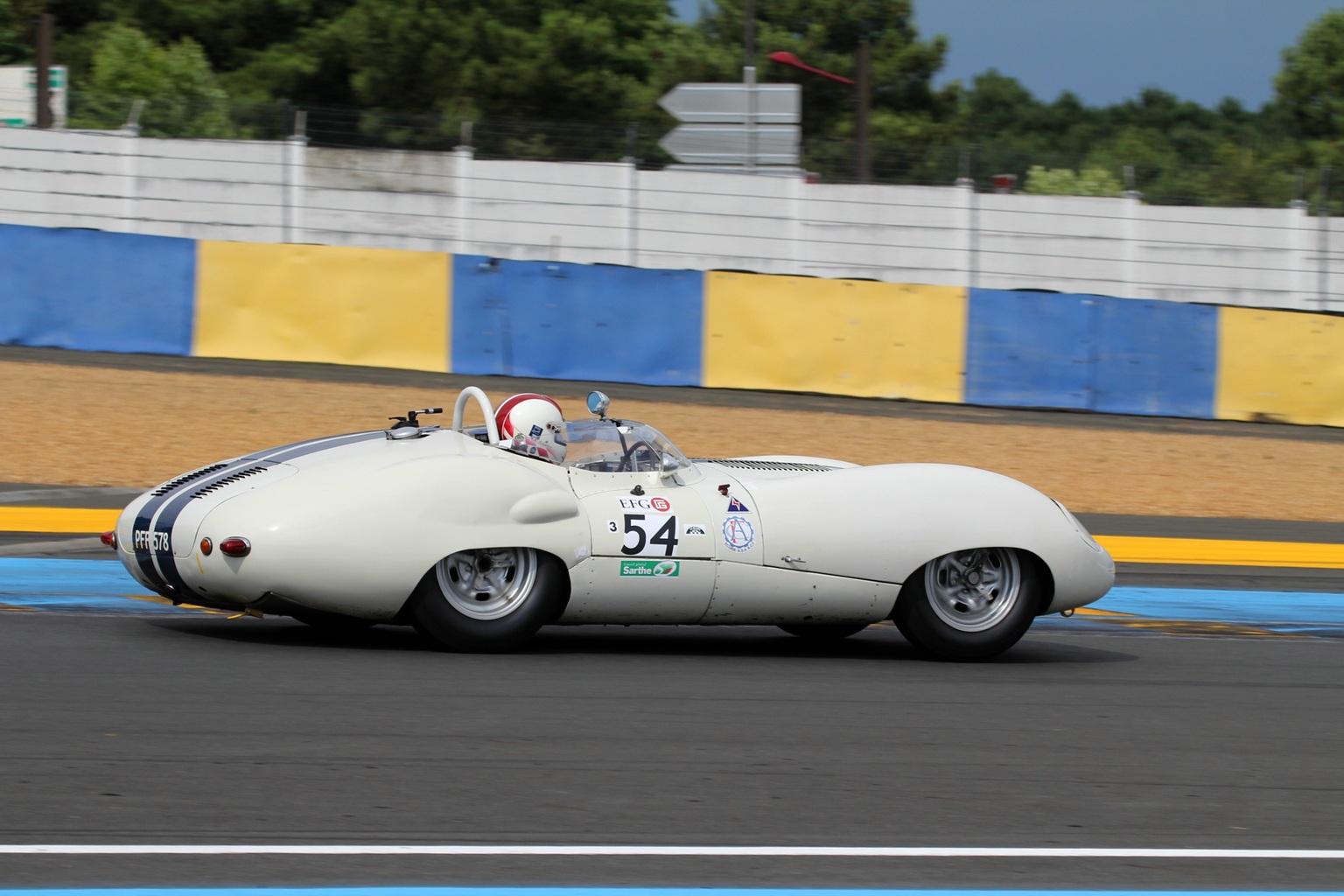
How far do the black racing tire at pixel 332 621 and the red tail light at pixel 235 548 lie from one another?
414 mm

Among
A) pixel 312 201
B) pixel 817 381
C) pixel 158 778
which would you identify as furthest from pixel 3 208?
pixel 158 778

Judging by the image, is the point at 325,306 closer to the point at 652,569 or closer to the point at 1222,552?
the point at 1222,552

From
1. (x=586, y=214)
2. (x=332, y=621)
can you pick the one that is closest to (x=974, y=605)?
(x=332, y=621)

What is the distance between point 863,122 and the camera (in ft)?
93.2

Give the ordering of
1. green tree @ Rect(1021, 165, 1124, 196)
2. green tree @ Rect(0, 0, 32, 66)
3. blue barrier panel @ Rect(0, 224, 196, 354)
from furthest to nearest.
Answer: green tree @ Rect(0, 0, 32, 66), green tree @ Rect(1021, 165, 1124, 196), blue barrier panel @ Rect(0, 224, 196, 354)

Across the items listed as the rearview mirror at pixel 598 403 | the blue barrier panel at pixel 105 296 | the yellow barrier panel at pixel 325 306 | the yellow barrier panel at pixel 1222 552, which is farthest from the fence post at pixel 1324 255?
the rearview mirror at pixel 598 403

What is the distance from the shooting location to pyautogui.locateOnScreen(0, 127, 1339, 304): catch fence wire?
24812 mm

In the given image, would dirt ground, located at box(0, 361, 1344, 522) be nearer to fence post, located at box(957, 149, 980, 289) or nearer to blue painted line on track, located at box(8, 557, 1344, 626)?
blue painted line on track, located at box(8, 557, 1344, 626)

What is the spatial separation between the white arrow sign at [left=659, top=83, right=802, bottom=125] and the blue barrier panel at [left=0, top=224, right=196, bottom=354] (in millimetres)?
8939

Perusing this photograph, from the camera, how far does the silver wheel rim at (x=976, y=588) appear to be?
7020mm

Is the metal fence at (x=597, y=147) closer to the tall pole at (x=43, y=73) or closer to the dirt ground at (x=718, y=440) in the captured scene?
the tall pole at (x=43, y=73)

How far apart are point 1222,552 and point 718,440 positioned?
5529mm

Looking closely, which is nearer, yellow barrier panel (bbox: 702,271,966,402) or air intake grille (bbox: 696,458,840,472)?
air intake grille (bbox: 696,458,840,472)

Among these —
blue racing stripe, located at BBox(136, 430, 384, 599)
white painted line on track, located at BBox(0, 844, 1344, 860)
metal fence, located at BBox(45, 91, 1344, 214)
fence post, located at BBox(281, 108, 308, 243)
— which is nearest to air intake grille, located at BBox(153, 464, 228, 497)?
blue racing stripe, located at BBox(136, 430, 384, 599)
